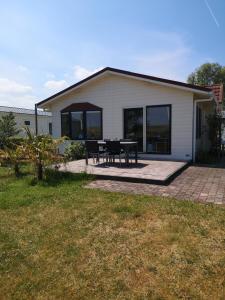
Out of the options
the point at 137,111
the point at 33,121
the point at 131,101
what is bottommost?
the point at 137,111

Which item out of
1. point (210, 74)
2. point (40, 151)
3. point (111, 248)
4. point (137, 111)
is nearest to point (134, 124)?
point (137, 111)

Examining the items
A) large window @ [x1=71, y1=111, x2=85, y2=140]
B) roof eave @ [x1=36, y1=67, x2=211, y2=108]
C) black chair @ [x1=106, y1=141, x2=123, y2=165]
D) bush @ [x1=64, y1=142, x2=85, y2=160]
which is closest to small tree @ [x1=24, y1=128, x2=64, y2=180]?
black chair @ [x1=106, y1=141, x2=123, y2=165]

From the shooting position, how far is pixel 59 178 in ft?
23.7

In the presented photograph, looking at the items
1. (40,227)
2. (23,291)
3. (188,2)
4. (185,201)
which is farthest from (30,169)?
(188,2)

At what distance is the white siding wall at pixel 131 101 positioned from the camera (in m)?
10.1

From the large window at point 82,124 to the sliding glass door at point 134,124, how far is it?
1412 millimetres

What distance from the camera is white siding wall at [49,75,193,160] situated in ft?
33.1

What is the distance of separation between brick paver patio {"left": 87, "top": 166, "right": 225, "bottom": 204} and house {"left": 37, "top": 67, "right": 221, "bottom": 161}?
9.92 ft

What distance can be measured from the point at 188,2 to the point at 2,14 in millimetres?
6136

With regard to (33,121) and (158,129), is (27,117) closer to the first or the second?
(33,121)

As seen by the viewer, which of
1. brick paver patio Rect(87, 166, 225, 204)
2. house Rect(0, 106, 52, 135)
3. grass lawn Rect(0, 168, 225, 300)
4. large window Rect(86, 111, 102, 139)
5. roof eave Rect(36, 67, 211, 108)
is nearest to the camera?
grass lawn Rect(0, 168, 225, 300)

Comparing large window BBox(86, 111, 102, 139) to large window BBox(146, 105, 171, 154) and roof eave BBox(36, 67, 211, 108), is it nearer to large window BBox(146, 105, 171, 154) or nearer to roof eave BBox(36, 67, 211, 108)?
roof eave BBox(36, 67, 211, 108)

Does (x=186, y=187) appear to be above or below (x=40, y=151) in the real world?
below

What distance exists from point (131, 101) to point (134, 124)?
1043 millimetres
